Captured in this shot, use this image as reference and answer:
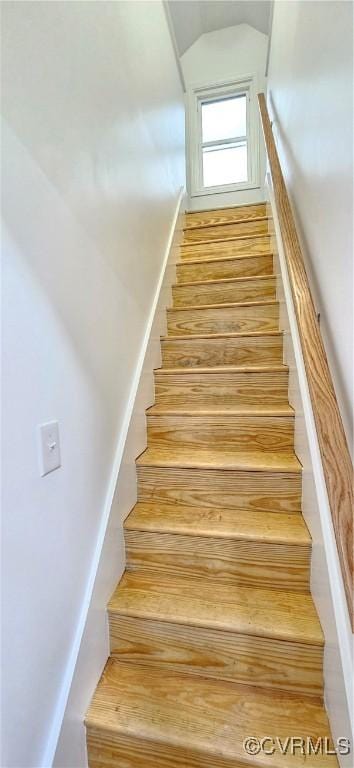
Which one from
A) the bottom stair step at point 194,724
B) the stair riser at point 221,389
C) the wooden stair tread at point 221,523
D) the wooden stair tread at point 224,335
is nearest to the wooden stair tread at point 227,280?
the wooden stair tread at point 224,335

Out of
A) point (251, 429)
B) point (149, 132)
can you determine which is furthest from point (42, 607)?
point (149, 132)

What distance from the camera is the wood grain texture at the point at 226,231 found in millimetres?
2617

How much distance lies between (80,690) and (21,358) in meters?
0.88

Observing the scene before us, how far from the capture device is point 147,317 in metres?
1.69

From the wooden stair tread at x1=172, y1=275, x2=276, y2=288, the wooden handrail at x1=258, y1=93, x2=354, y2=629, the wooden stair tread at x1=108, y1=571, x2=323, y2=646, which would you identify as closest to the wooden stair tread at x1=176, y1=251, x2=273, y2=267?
the wooden stair tread at x1=172, y1=275, x2=276, y2=288

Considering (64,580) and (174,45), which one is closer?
(64,580)

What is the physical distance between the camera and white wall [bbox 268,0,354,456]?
81 centimetres

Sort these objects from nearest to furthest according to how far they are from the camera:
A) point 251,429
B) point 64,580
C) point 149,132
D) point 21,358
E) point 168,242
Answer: point 21,358, point 64,580, point 251,429, point 149,132, point 168,242

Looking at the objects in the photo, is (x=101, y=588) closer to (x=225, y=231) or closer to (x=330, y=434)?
(x=330, y=434)

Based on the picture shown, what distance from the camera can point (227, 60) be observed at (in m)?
3.37

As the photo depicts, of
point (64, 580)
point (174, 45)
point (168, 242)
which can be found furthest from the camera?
point (174, 45)

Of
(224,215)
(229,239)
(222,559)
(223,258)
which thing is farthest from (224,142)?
(222,559)

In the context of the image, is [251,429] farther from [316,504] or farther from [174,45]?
[174,45]

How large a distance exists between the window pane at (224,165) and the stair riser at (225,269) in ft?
5.84
